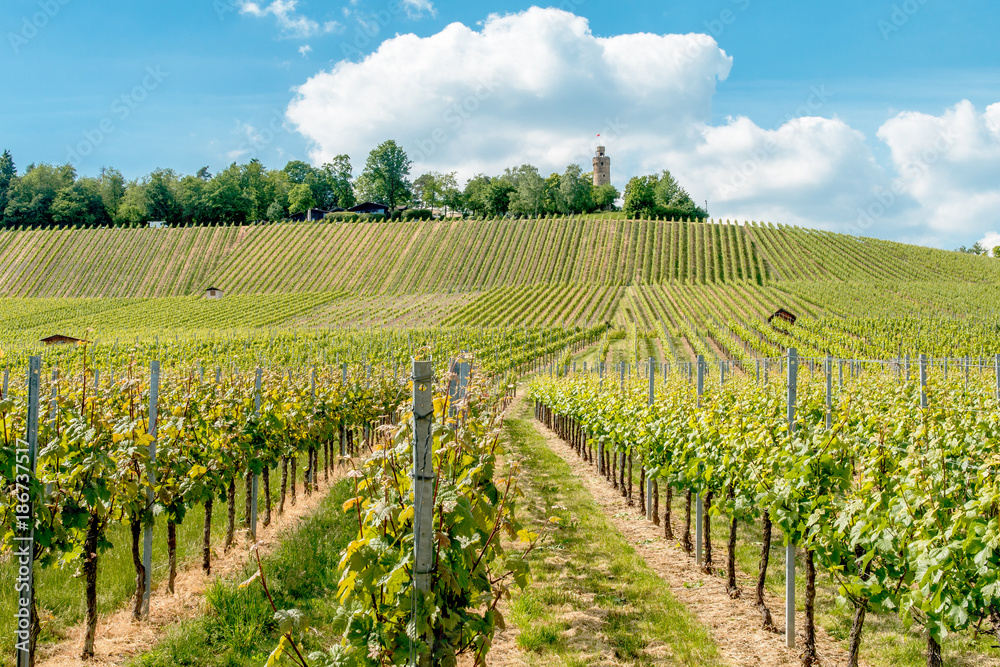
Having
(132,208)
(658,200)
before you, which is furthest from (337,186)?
(658,200)

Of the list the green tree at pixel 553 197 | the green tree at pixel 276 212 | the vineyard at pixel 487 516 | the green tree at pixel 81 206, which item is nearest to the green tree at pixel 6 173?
the green tree at pixel 81 206

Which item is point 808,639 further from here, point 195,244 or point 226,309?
point 195,244

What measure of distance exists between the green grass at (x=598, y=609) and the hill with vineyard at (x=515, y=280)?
29455mm

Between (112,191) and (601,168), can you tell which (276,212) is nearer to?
(112,191)

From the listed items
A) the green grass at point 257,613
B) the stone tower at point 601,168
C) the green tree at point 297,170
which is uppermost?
the stone tower at point 601,168

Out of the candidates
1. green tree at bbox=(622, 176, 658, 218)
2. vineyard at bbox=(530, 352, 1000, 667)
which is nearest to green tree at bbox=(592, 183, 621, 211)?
green tree at bbox=(622, 176, 658, 218)

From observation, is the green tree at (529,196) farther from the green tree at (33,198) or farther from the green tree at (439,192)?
the green tree at (33,198)

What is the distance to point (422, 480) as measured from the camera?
8.87ft

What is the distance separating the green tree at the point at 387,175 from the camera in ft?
342

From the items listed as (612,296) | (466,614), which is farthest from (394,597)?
(612,296)

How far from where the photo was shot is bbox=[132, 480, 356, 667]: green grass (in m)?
4.71

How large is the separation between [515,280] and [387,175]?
52.6 m

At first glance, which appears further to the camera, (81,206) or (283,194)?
(283,194)

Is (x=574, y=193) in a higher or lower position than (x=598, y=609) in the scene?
higher
